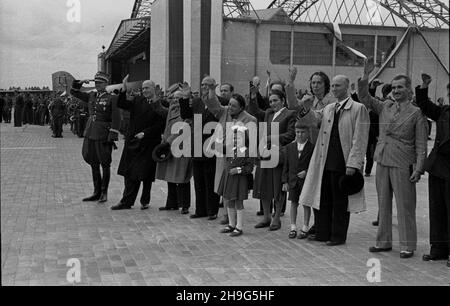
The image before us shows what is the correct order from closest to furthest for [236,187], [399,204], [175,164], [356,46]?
[356,46] → [399,204] → [236,187] → [175,164]

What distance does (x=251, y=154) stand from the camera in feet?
19.6

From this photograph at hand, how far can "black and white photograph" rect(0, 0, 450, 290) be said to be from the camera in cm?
407

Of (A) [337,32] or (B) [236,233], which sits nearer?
(A) [337,32]

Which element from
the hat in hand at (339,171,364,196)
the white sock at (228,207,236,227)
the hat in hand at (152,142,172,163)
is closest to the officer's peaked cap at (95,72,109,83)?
the hat in hand at (152,142,172,163)

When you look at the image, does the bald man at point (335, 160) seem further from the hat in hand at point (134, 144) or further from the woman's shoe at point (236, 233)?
the hat in hand at point (134, 144)

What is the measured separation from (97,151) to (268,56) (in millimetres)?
3955

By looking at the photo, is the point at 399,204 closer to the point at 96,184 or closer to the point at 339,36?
the point at 339,36

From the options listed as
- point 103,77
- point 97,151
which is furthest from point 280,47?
point 97,151

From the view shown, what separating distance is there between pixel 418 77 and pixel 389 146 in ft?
4.02

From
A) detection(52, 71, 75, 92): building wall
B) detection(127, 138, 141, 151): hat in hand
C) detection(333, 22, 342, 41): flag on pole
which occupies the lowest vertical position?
detection(127, 138, 141, 151): hat in hand

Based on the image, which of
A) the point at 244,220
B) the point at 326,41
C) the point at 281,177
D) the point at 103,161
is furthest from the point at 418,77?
the point at 103,161

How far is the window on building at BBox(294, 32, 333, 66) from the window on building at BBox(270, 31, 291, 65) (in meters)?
0.07

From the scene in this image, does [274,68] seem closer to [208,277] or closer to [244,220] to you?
[208,277]

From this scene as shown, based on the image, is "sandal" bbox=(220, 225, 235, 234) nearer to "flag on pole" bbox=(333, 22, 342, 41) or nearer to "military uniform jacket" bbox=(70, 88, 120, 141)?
"military uniform jacket" bbox=(70, 88, 120, 141)
